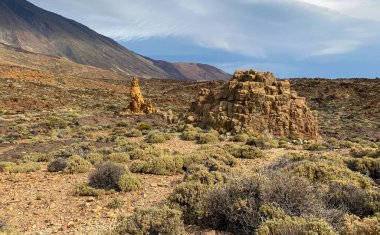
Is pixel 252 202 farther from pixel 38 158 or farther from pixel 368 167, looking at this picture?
pixel 38 158

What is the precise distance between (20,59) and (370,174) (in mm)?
116789

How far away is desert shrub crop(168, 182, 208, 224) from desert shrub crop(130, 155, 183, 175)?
12.6ft

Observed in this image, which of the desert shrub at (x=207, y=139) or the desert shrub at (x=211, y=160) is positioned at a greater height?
the desert shrub at (x=211, y=160)

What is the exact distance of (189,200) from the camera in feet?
23.5

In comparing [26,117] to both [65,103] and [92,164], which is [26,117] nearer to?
[65,103]

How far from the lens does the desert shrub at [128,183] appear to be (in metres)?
9.30

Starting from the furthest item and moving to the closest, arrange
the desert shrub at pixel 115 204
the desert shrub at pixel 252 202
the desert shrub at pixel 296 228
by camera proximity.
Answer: the desert shrub at pixel 115 204 < the desert shrub at pixel 252 202 < the desert shrub at pixel 296 228

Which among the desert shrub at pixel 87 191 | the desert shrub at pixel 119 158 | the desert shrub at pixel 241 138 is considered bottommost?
the desert shrub at pixel 119 158

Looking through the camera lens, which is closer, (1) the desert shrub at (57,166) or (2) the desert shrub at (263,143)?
(1) the desert shrub at (57,166)

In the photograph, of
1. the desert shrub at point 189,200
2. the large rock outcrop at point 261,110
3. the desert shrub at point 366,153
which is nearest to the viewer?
the desert shrub at point 189,200

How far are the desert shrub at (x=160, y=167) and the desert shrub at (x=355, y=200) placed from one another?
5.23 metres

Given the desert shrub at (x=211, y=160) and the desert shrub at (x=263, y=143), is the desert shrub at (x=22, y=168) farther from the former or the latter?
the desert shrub at (x=263, y=143)

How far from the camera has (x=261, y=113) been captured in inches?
868

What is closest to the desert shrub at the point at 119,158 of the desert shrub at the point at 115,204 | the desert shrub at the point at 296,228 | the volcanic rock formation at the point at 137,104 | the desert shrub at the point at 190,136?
the desert shrub at the point at 115,204
